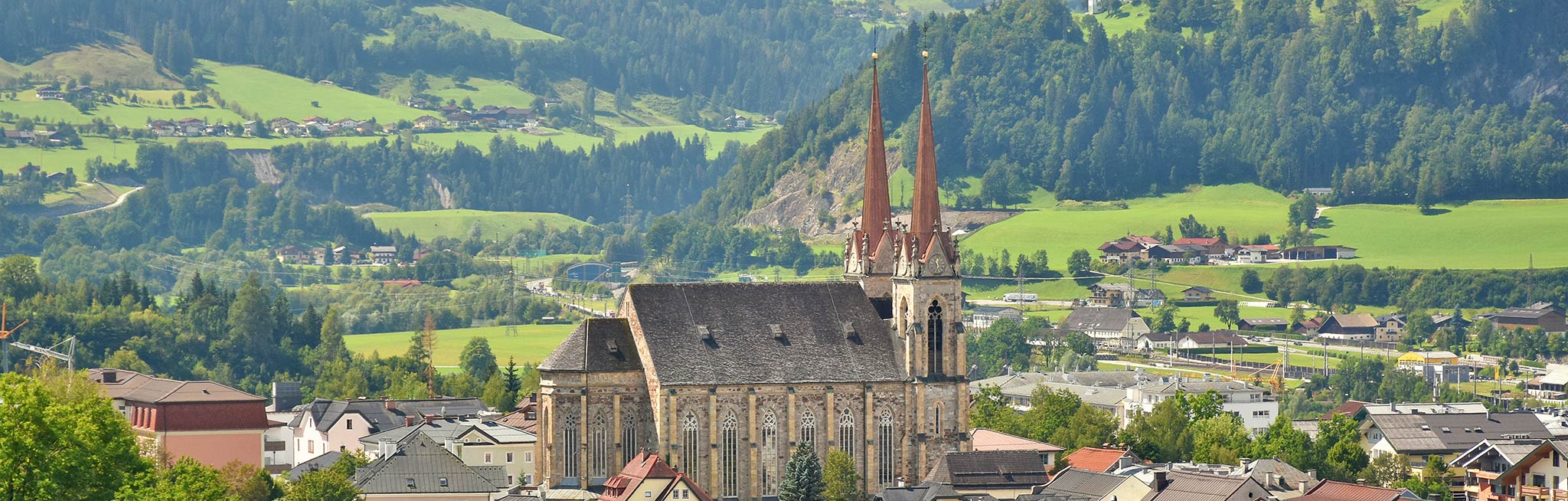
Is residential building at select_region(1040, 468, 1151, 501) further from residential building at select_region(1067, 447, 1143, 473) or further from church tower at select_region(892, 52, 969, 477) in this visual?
church tower at select_region(892, 52, 969, 477)

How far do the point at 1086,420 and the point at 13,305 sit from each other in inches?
3390

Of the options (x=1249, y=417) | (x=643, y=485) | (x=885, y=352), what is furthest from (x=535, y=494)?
(x=1249, y=417)

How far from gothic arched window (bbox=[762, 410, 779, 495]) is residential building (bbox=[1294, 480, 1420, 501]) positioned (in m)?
19.6

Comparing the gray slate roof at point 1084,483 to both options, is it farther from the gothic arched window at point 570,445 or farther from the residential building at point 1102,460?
the gothic arched window at point 570,445

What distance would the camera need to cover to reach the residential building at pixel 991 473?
359 feet

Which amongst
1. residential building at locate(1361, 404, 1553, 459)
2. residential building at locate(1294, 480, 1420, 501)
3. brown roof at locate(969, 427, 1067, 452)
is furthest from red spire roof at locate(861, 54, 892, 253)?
residential building at locate(1361, 404, 1553, 459)

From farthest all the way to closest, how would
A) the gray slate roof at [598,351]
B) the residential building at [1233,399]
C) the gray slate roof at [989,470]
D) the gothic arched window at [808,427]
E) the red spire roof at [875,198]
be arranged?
the residential building at [1233,399]
the red spire roof at [875,198]
the gothic arched window at [808,427]
the gray slate roof at [989,470]
the gray slate roof at [598,351]

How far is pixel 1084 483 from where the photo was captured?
367 feet

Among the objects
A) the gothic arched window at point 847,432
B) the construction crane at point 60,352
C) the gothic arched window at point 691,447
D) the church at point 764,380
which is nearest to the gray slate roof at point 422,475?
the church at point 764,380

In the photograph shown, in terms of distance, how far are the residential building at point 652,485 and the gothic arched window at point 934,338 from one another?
1156cm

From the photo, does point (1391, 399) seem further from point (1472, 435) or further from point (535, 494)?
point (535, 494)

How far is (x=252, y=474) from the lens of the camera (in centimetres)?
10856

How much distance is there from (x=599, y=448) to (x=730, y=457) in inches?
201

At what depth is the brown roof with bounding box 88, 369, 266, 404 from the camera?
125 metres
